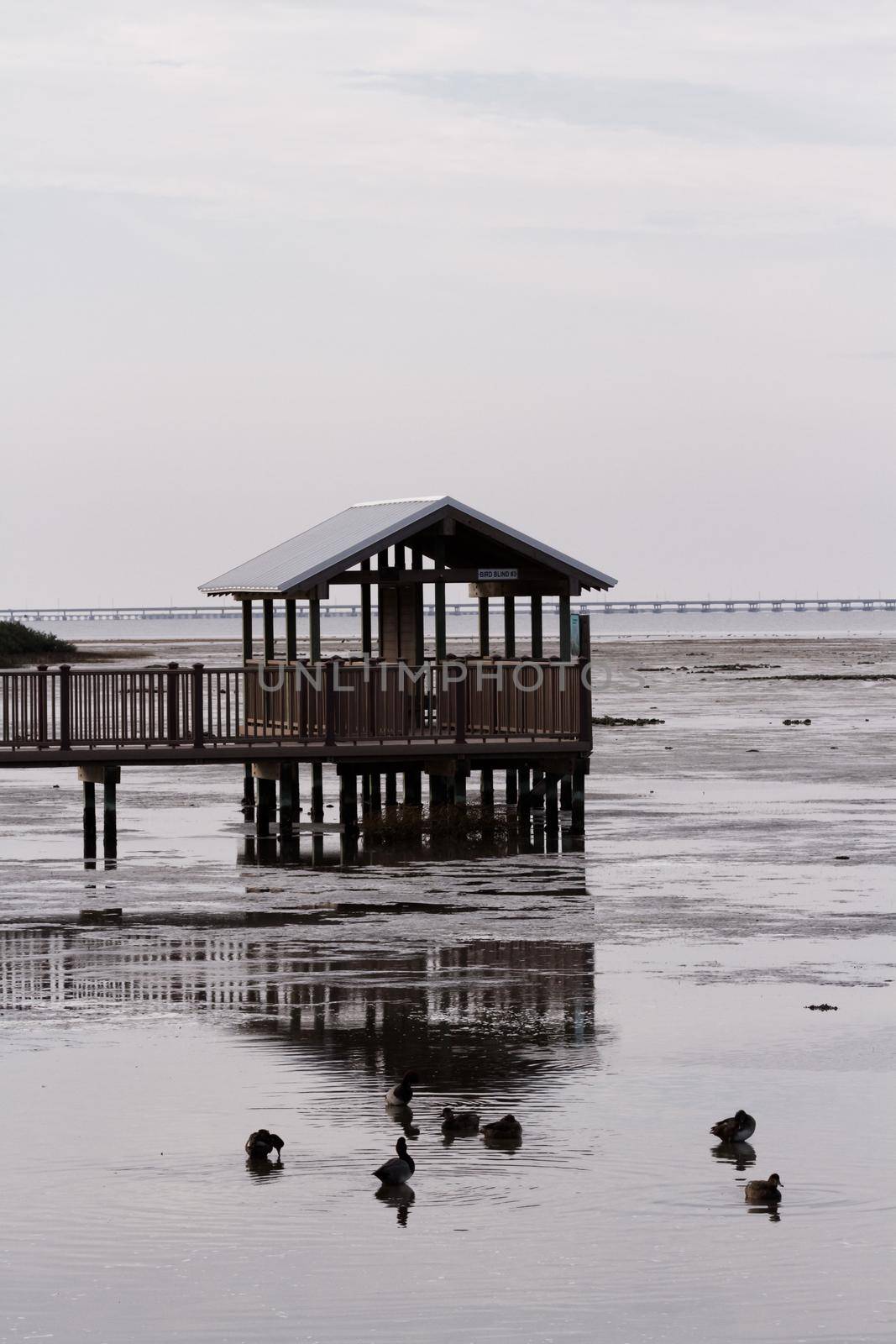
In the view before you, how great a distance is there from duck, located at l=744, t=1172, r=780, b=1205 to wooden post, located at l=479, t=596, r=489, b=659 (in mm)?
23254

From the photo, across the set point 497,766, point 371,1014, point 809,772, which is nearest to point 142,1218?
point 371,1014

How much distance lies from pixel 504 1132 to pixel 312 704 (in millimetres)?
18006

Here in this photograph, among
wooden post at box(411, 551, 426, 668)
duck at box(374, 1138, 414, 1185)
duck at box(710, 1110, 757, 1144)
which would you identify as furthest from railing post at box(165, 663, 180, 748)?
duck at box(374, 1138, 414, 1185)

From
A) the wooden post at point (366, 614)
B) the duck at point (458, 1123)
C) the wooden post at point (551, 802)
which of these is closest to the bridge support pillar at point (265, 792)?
the wooden post at point (366, 614)

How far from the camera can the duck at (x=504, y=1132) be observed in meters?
12.1

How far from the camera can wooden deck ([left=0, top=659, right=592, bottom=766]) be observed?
93.5 feet

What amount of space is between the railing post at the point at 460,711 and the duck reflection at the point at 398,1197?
61.1ft

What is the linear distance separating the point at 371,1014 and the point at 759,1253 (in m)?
6.10

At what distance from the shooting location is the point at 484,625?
36.4 meters

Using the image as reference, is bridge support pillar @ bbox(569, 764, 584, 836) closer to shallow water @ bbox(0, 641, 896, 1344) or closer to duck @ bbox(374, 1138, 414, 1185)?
shallow water @ bbox(0, 641, 896, 1344)

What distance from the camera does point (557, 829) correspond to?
3083 centimetres

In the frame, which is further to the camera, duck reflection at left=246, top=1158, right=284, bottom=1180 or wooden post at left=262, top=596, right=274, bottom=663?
wooden post at left=262, top=596, right=274, bottom=663

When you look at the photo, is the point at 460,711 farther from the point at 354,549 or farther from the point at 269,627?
the point at 269,627

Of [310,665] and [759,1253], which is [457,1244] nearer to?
[759,1253]
